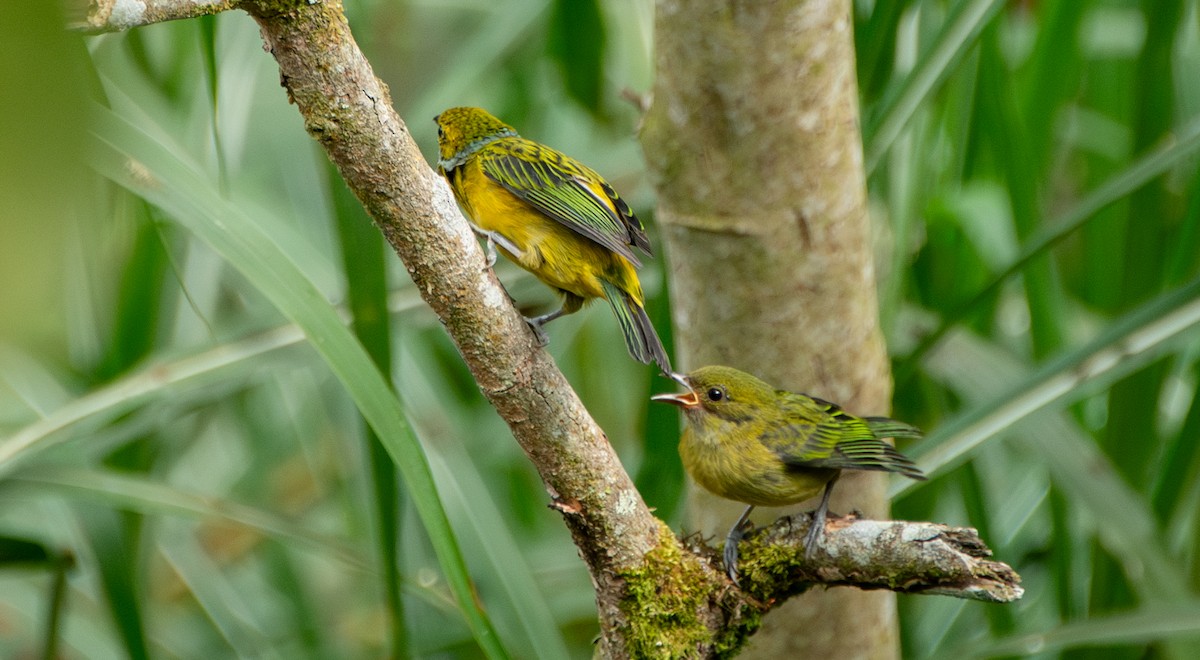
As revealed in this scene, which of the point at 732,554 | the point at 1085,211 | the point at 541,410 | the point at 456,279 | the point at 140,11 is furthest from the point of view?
the point at 1085,211

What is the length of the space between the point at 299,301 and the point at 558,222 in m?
0.59

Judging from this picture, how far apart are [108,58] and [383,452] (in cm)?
115

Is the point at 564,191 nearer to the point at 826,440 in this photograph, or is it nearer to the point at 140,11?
the point at 826,440

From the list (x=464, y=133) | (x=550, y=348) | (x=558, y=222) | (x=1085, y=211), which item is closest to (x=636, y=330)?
(x=558, y=222)

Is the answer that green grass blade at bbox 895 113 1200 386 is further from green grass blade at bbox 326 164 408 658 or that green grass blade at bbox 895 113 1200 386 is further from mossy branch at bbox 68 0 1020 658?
green grass blade at bbox 326 164 408 658

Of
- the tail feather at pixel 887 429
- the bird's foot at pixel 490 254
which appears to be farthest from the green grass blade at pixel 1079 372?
the bird's foot at pixel 490 254

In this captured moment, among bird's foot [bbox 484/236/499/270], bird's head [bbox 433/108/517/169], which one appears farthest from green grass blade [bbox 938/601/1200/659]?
bird's head [bbox 433/108/517/169]

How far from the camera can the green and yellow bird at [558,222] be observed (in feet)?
6.90

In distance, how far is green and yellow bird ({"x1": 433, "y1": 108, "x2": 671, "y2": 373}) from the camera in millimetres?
2104

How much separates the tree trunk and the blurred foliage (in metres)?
0.33

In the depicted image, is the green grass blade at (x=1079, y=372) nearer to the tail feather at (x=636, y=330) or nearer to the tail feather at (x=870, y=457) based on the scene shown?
the tail feather at (x=870, y=457)

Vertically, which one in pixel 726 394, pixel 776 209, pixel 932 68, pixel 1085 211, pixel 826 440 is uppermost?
pixel 932 68

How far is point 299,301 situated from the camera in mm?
1726

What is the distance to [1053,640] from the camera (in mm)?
2369
